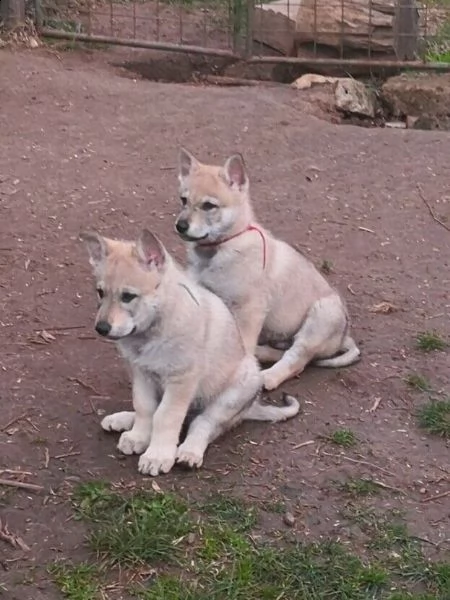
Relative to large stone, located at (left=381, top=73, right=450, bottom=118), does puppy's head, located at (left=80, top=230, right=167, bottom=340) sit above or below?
above

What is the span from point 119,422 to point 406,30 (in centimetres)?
640

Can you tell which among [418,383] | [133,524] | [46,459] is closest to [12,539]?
[133,524]

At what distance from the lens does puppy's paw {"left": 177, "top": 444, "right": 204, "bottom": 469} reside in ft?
14.8

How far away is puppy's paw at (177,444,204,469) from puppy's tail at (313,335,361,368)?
Result: 126cm

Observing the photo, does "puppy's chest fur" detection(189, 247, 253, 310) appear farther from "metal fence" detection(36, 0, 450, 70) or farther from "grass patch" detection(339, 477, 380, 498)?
"metal fence" detection(36, 0, 450, 70)

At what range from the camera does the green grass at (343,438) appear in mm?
4875

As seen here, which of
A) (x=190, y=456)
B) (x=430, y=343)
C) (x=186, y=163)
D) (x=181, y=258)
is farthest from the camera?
(x=181, y=258)

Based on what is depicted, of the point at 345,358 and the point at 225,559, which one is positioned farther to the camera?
the point at 345,358

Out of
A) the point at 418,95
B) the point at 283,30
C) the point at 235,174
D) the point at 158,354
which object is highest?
the point at 235,174

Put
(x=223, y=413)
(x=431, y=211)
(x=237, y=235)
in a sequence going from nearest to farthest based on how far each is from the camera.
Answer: (x=223, y=413), (x=237, y=235), (x=431, y=211)

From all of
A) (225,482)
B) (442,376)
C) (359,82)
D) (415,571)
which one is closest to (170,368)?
(225,482)

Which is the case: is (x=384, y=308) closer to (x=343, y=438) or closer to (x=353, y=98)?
(x=343, y=438)

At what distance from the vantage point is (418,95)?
32.0 ft

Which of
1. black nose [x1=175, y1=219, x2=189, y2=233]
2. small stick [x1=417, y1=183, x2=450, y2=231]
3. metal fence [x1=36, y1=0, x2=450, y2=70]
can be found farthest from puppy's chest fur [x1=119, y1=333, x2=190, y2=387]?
metal fence [x1=36, y1=0, x2=450, y2=70]
